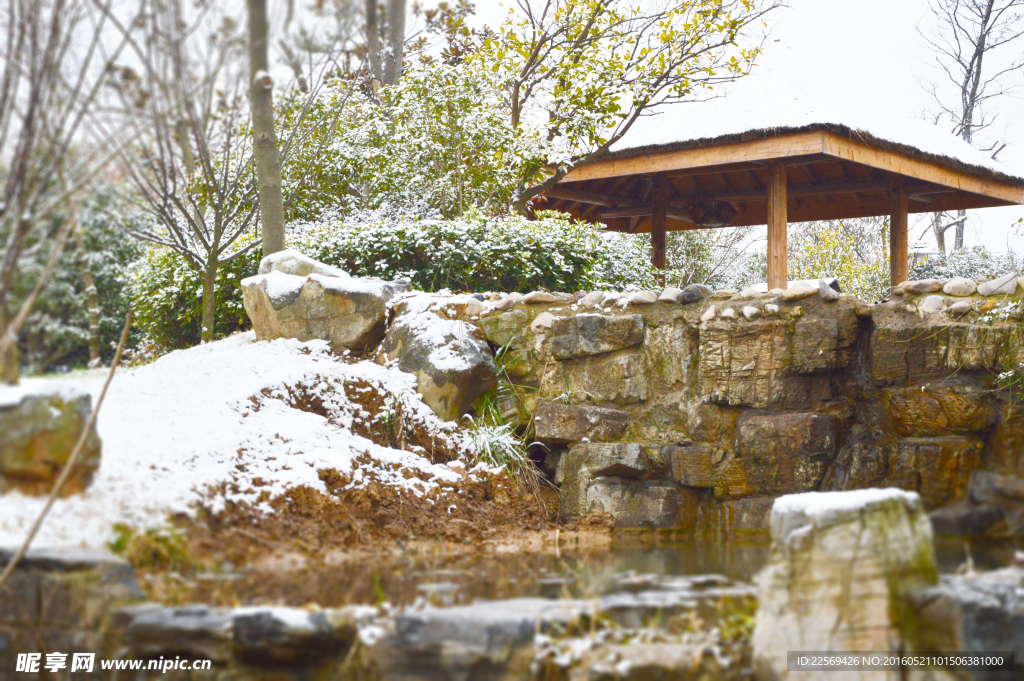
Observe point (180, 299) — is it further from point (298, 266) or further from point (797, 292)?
point (797, 292)

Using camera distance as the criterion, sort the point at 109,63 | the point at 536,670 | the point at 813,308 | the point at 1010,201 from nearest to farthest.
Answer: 1. the point at 536,670
2. the point at 109,63
3. the point at 813,308
4. the point at 1010,201

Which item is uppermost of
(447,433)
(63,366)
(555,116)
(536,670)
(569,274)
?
(555,116)

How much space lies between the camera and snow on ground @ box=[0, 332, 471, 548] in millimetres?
3014

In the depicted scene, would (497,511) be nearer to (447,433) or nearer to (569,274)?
(447,433)

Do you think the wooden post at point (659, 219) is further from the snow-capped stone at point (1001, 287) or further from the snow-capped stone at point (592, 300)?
the snow-capped stone at point (1001, 287)

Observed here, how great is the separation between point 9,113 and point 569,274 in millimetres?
4844

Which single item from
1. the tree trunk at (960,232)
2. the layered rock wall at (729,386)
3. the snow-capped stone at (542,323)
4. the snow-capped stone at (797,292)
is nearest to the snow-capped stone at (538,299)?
the layered rock wall at (729,386)

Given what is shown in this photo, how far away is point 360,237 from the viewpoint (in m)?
7.00

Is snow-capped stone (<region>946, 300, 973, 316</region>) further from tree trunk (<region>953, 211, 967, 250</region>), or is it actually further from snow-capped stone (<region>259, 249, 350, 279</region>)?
tree trunk (<region>953, 211, 967, 250</region>)

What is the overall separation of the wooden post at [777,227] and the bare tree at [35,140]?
5955mm

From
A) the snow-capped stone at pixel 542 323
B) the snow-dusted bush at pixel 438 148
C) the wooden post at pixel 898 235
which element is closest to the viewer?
the snow-capped stone at pixel 542 323

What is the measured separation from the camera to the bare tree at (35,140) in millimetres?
3039

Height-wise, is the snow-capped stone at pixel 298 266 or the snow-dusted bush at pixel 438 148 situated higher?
the snow-dusted bush at pixel 438 148

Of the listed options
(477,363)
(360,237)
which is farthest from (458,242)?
(477,363)
